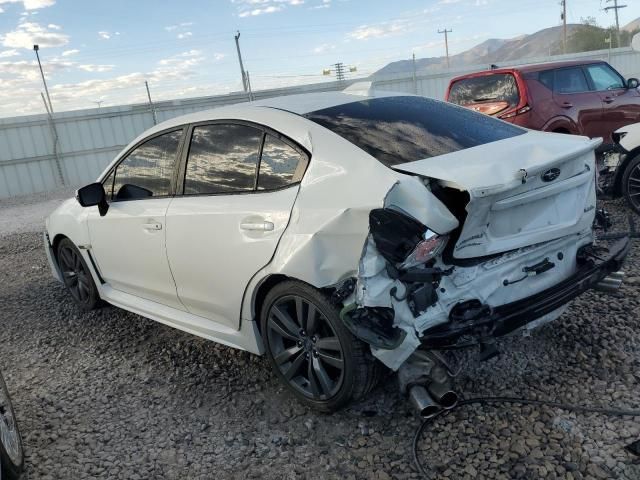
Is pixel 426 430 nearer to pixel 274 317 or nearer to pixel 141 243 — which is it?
pixel 274 317

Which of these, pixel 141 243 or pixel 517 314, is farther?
pixel 141 243

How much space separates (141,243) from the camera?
146 inches

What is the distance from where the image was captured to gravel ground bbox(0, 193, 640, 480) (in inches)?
98.3

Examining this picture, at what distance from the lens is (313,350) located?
2865 mm

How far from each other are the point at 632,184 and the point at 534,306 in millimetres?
3830

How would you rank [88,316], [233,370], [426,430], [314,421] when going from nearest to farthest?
[426,430], [314,421], [233,370], [88,316]

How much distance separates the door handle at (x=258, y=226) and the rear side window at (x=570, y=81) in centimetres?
640

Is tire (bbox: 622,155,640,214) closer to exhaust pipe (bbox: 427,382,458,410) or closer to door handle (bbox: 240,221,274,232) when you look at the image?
exhaust pipe (bbox: 427,382,458,410)

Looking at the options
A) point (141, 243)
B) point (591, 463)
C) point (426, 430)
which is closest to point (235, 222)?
point (141, 243)

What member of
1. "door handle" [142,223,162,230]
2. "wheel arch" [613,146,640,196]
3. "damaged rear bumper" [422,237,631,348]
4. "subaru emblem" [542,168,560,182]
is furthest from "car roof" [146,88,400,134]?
"wheel arch" [613,146,640,196]

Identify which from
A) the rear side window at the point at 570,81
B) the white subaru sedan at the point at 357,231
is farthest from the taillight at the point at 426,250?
the rear side window at the point at 570,81

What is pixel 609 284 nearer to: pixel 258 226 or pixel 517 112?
pixel 258 226

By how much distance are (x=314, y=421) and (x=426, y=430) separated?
23.8 inches

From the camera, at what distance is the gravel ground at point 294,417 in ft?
8.20
